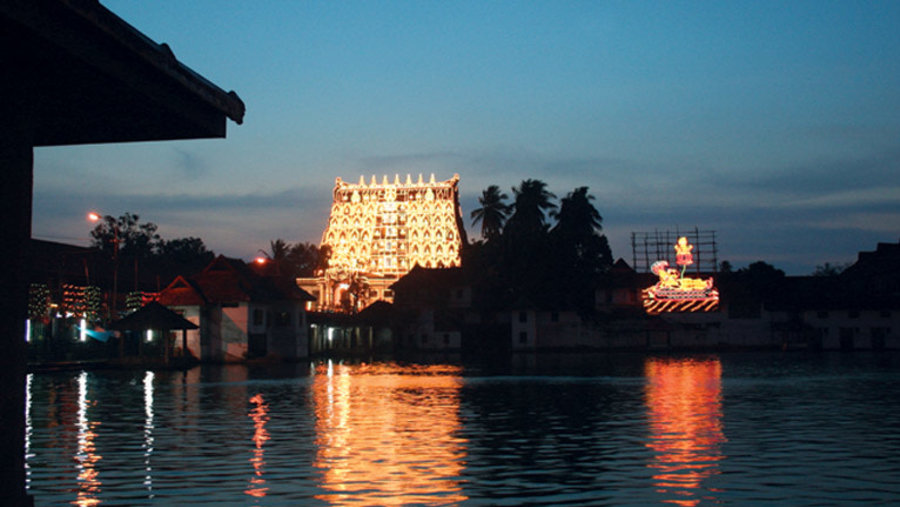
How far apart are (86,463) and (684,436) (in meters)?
11.9

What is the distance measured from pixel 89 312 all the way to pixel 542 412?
42.6m

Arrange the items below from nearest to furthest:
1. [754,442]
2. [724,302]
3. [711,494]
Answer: [711,494]
[754,442]
[724,302]

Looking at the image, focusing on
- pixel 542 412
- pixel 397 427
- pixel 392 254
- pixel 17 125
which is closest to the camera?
pixel 17 125

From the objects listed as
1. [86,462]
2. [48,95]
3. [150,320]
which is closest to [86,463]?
[86,462]

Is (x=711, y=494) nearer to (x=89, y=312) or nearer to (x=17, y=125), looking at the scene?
(x=17, y=125)

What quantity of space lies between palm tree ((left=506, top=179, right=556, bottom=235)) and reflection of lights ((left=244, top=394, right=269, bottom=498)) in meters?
70.9

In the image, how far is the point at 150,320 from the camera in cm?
5491

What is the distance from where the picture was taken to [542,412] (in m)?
27.5

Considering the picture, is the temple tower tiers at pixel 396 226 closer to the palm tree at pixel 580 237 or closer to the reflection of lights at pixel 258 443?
the palm tree at pixel 580 237

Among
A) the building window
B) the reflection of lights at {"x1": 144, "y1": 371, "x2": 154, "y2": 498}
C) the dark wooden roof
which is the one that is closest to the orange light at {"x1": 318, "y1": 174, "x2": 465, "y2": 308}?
the building window

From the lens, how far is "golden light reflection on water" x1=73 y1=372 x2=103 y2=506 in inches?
540

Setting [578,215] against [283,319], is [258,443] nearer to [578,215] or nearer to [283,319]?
[283,319]

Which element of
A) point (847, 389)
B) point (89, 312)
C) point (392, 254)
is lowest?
point (847, 389)

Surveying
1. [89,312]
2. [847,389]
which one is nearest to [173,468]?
[847,389]
